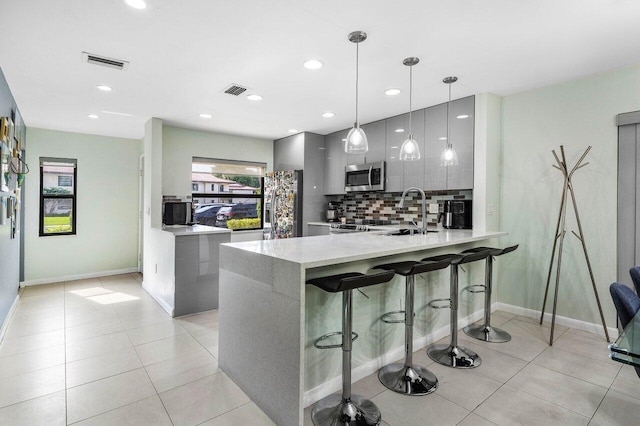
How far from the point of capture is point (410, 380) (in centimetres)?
229

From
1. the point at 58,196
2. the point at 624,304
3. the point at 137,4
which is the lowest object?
the point at 624,304

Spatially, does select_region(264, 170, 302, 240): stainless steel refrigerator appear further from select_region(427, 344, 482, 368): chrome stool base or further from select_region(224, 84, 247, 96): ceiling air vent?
select_region(427, 344, 482, 368): chrome stool base

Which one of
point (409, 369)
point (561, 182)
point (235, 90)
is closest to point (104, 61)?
point (235, 90)

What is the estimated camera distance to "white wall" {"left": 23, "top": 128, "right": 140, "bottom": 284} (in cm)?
516

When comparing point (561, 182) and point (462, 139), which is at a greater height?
point (462, 139)

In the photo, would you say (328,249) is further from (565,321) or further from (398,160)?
(565,321)

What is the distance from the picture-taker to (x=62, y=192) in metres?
5.43

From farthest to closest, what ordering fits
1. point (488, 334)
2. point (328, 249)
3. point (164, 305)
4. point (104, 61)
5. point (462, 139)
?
point (164, 305)
point (462, 139)
point (488, 334)
point (104, 61)
point (328, 249)

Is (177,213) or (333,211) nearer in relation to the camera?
(177,213)

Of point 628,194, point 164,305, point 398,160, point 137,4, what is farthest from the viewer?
point 398,160

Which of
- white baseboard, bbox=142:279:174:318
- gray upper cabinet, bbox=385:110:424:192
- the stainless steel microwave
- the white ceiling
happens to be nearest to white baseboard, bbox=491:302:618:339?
gray upper cabinet, bbox=385:110:424:192

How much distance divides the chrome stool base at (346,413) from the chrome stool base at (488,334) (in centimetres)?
156

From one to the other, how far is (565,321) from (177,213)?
480 cm

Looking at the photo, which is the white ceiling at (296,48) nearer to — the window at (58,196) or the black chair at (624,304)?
the window at (58,196)
